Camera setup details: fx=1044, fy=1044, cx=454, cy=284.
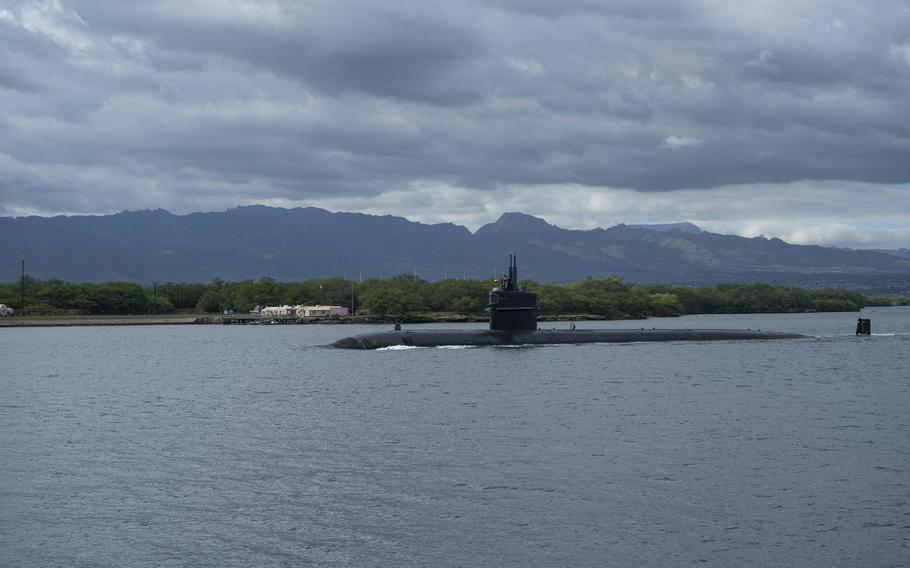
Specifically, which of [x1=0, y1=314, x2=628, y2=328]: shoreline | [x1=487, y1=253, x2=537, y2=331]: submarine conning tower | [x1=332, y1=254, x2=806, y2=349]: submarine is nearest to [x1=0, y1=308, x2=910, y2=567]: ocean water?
[x1=487, y1=253, x2=537, y2=331]: submarine conning tower

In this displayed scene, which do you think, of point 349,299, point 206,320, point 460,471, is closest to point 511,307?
point 460,471

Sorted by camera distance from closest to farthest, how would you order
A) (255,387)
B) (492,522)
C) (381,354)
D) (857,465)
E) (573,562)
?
(573,562)
(492,522)
(857,465)
(255,387)
(381,354)

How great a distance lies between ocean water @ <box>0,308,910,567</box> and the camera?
66.5 feet

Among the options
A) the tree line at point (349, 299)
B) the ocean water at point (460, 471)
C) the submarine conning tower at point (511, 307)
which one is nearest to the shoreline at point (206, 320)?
the tree line at point (349, 299)

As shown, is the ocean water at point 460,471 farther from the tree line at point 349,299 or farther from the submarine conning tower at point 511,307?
the tree line at point 349,299

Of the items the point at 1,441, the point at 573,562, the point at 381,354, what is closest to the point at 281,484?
the point at 573,562

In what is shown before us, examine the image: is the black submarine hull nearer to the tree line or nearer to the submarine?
the submarine

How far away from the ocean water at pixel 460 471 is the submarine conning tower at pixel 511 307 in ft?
33.5

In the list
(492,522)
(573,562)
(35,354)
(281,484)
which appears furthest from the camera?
(35,354)

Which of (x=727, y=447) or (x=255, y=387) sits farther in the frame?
(x=255, y=387)

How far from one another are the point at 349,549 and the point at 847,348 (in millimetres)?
66468

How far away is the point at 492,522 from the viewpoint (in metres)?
21.9

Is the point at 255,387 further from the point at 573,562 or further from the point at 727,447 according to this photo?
the point at 573,562

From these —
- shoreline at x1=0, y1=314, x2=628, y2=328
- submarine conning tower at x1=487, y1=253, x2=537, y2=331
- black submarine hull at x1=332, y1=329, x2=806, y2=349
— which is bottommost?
shoreline at x1=0, y1=314, x2=628, y2=328
